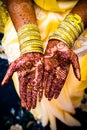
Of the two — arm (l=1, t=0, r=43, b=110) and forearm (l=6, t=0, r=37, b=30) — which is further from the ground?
forearm (l=6, t=0, r=37, b=30)

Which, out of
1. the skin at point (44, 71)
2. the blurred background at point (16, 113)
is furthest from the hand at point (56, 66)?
the blurred background at point (16, 113)

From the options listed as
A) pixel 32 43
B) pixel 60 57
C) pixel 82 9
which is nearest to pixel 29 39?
pixel 32 43

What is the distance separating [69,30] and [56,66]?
0.16 meters

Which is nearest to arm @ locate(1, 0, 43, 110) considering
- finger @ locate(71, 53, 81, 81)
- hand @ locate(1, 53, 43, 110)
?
hand @ locate(1, 53, 43, 110)

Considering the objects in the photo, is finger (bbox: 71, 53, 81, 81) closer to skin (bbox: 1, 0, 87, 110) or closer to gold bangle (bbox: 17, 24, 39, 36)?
skin (bbox: 1, 0, 87, 110)

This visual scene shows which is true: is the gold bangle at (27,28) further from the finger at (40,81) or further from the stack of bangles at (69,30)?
the finger at (40,81)

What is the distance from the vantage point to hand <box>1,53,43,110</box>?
1.21 m

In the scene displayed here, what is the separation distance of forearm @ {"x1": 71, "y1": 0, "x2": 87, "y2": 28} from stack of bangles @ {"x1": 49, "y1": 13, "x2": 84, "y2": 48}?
0.02 metres

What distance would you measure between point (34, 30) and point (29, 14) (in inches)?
3.8

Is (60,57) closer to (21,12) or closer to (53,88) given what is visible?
(53,88)

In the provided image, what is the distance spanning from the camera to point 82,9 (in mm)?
1404

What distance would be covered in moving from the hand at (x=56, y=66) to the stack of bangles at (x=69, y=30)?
1.3 inches

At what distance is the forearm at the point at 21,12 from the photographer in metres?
1.37

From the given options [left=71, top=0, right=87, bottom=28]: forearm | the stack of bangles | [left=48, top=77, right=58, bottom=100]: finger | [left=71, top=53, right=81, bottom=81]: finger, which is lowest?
[left=48, top=77, right=58, bottom=100]: finger
